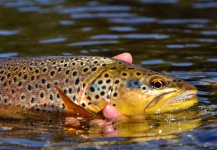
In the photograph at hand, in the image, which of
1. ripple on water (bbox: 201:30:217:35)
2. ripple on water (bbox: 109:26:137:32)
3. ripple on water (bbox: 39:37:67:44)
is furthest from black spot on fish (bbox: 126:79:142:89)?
ripple on water (bbox: 109:26:137:32)

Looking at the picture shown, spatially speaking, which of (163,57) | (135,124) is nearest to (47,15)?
(163,57)

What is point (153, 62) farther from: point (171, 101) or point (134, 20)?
point (134, 20)

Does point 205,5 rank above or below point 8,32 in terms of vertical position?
above

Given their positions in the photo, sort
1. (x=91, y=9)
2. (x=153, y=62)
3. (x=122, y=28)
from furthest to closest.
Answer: (x=91, y=9) → (x=122, y=28) → (x=153, y=62)

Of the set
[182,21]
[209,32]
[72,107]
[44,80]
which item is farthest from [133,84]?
[182,21]

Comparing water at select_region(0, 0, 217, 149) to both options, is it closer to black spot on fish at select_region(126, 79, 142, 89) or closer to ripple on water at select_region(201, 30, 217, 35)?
ripple on water at select_region(201, 30, 217, 35)

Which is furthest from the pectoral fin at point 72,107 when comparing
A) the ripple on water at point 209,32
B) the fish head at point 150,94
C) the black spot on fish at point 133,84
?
the ripple on water at point 209,32

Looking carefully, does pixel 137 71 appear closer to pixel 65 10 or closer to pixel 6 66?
pixel 6 66

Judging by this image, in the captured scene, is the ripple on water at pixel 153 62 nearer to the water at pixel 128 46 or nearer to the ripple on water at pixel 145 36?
the water at pixel 128 46
